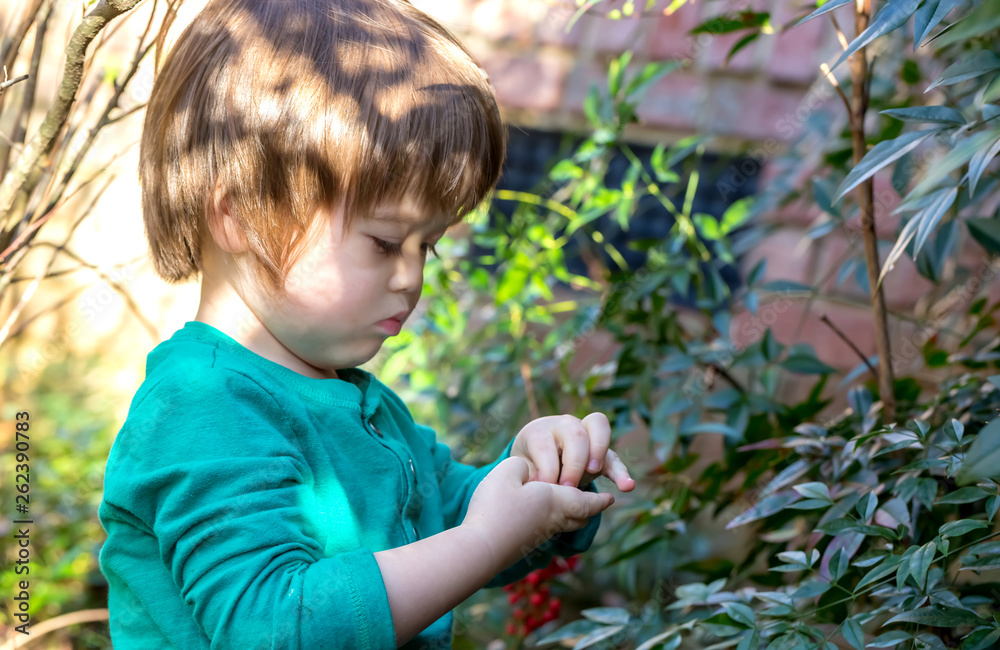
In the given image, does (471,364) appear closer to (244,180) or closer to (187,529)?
(244,180)

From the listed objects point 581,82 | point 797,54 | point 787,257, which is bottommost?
point 787,257

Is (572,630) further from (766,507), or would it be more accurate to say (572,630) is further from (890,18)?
(890,18)

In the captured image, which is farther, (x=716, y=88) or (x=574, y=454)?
(x=716, y=88)

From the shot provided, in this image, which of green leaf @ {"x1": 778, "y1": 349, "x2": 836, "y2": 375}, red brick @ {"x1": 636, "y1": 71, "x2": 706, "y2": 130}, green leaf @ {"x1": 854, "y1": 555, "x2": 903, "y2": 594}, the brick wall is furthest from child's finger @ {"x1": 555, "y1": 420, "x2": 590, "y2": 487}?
red brick @ {"x1": 636, "y1": 71, "x2": 706, "y2": 130}

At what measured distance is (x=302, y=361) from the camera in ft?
2.48

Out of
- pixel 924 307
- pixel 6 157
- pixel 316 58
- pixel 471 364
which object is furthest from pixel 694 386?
pixel 6 157

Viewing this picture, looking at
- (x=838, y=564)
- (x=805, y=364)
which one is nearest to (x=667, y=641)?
(x=838, y=564)

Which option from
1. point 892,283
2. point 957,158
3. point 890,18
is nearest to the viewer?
point 957,158

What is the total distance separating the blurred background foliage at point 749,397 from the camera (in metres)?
0.65

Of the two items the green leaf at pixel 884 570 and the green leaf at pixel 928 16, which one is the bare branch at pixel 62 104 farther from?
the green leaf at pixel 884 570

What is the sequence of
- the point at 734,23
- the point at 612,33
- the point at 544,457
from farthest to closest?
the point at 612,33 < the point at 734,23 < the point at 544,457

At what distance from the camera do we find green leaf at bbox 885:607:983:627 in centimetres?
62

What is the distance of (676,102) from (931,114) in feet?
4.38

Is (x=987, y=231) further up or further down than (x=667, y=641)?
further up
